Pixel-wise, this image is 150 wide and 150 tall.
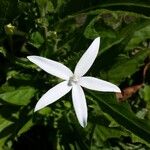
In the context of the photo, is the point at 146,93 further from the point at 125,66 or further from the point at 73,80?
the point at 73,80

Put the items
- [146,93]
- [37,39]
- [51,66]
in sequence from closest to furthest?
[51,66], [37,39], [146,93]

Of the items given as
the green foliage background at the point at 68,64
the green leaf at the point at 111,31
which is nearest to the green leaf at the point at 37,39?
the green foliage background at the point at 68,64

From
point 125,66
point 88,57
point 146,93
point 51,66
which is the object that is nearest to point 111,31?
point 125,66

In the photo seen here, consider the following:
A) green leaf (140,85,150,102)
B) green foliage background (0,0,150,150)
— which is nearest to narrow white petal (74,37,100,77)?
green foliage background (0,0,150,150)

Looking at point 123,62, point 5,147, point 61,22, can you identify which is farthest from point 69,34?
point 5,147

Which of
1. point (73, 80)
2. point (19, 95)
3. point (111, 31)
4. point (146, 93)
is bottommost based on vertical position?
point (146, 93)

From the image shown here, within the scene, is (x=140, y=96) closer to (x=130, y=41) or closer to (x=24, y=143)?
(x=130, y=41)

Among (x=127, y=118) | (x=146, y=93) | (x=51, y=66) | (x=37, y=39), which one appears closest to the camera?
(x=51, y=66)
